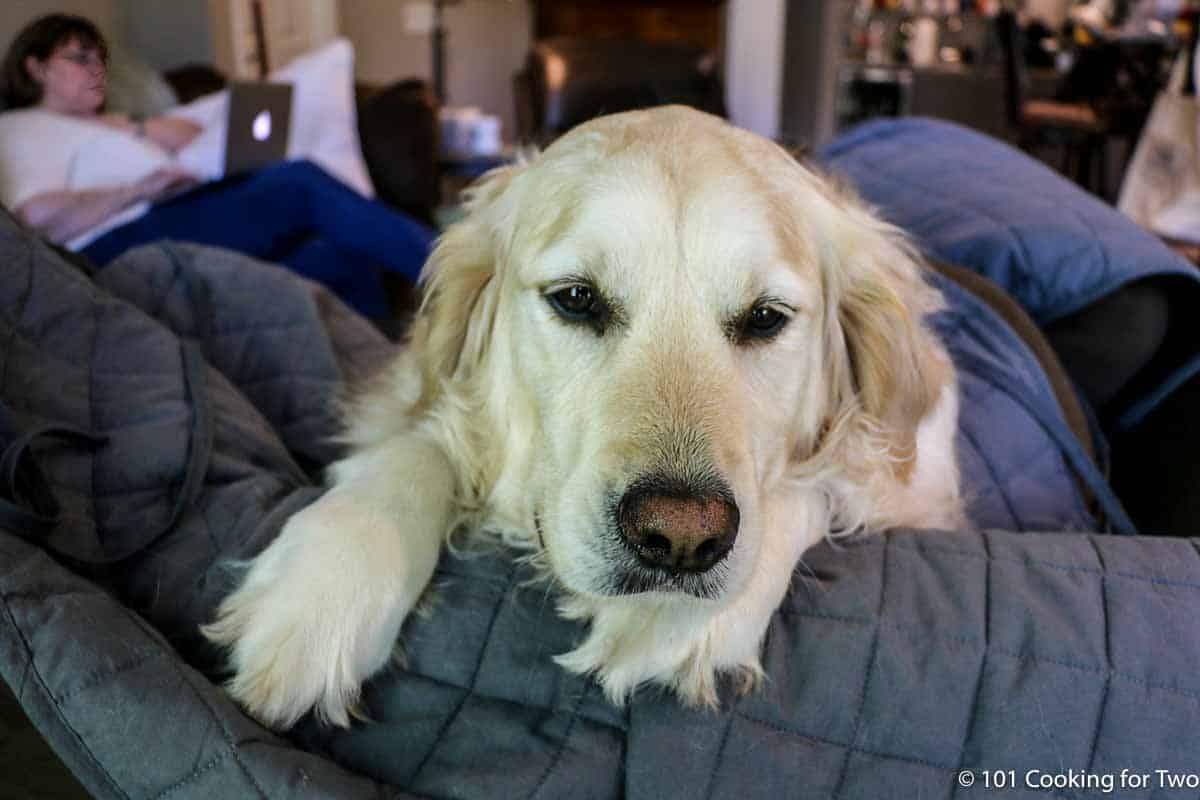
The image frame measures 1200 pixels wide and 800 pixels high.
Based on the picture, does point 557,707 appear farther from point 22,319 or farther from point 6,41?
point 6,41

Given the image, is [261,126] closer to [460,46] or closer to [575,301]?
[575,301]

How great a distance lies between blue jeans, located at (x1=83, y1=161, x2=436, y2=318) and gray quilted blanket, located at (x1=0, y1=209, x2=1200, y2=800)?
4.44 ft

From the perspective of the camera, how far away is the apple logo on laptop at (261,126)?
2.73 m

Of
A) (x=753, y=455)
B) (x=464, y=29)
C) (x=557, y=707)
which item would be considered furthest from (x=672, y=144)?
(x=464, y=29)

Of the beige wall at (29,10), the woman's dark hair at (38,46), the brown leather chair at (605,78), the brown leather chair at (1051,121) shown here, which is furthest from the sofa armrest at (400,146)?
the brown leather chair at (1051,121)

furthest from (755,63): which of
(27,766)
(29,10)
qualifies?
(27,766)

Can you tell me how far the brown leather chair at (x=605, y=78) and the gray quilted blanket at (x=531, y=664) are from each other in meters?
4.81

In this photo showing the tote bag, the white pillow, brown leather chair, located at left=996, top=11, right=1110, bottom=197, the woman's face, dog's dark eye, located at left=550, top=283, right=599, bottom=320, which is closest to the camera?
dog's dark eye, located at left=550, top=283, right=599, bottom=320

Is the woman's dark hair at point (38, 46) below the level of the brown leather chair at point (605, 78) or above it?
above

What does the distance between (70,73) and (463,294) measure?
76 centimetres

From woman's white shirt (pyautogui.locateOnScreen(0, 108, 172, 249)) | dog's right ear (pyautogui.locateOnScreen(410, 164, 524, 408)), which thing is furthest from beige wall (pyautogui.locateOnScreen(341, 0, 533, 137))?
dog's right ear (pyautogui.locateOnScreen(410, 164, 524, 408))

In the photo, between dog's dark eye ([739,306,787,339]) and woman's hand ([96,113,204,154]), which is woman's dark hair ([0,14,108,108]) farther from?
dog's dark eye ([739,306,787,339])

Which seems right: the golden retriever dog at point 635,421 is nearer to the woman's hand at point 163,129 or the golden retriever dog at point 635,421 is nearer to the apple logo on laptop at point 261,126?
the woman's hand at point 163,129

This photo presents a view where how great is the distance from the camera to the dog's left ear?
1312 mm
